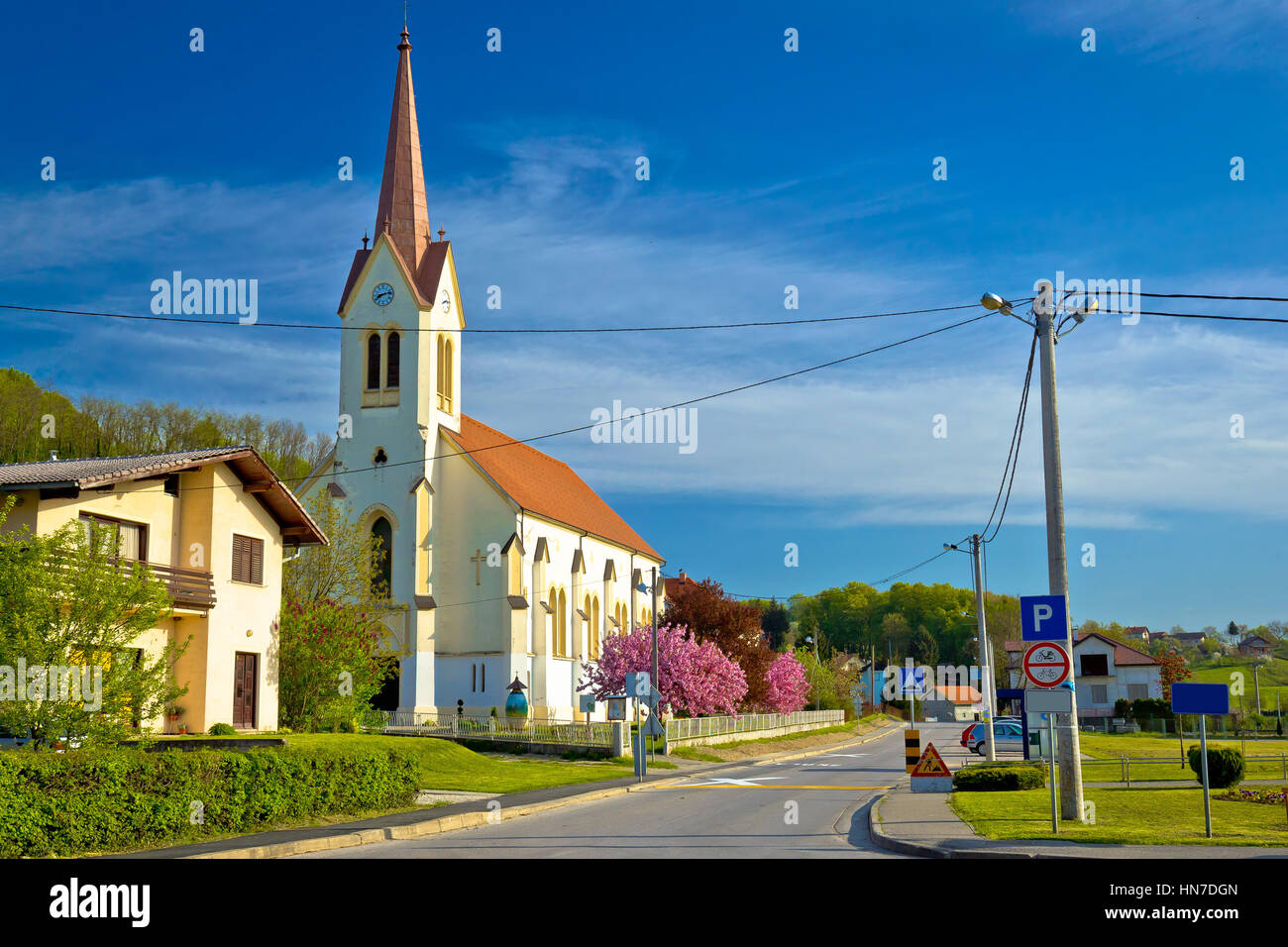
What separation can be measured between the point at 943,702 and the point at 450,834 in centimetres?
13556

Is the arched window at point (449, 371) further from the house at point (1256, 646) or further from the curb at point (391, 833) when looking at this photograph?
the house at point (1256, 646)

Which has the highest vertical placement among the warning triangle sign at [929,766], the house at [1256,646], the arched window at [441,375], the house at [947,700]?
the arched window at [441,375]

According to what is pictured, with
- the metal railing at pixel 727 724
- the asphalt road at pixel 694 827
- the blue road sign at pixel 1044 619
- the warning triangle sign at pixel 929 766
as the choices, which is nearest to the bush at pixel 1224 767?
the warning triangle sign at pixel 929 766

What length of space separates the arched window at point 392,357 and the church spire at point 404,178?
382 centimetres

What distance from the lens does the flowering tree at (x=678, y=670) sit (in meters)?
48.1

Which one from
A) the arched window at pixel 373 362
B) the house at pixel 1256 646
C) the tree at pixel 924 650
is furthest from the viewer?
the house at pixel 1256 646

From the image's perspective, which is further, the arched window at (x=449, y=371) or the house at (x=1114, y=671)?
the house at (x=1114, y=671)

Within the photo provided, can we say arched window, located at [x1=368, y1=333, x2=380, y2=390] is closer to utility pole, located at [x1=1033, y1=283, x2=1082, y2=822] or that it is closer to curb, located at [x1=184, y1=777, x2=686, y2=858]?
curb, located at [x1=184, y1=777, x2=686, y2=858]

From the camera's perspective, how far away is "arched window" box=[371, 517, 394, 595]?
5209 cm

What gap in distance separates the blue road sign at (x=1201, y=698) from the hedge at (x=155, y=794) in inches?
520

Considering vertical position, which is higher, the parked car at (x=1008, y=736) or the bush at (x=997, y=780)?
the bush at (x=997, y=780)

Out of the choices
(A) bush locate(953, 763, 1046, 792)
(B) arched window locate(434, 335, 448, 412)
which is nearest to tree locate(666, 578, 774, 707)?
(B) arched window locate(434, 335, 448, 412)

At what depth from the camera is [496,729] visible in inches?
1773

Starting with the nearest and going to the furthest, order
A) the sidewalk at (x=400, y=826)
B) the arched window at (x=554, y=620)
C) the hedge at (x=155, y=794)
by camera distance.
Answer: the hedge at (x=155, y=794)
the sidewalk at (x=400, y=826)
the arched window at (x=554, y=620)
